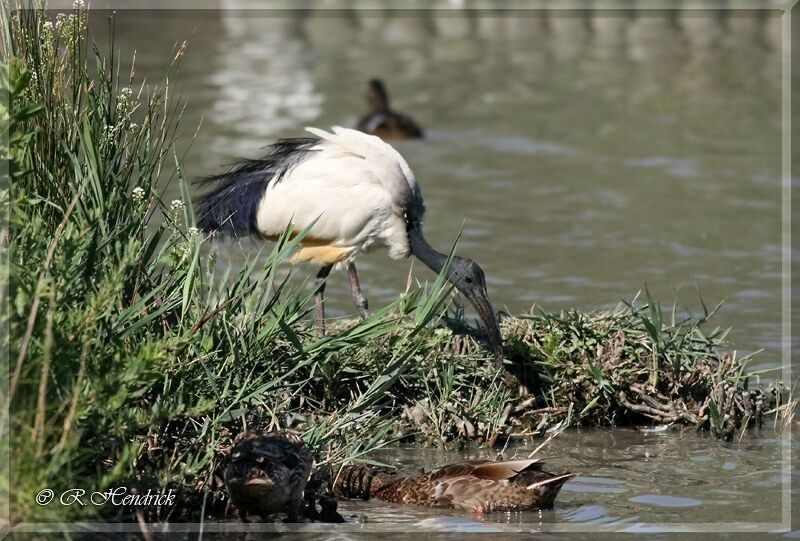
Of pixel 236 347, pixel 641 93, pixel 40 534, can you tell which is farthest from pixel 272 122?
pixel 40 534

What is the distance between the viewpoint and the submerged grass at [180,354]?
185 inches

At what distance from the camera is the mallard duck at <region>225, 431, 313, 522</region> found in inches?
198

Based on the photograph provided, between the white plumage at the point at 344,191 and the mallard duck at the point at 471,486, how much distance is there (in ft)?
7.92

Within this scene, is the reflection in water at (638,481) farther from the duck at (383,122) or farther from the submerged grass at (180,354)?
the duck at (383,122)

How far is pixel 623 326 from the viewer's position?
7090mm

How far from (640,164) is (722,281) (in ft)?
14.8

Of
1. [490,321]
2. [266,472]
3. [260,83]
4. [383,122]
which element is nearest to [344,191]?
[490,321]

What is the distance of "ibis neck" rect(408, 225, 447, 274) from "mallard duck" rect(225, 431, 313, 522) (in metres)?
2.79

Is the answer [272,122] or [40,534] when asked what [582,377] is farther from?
[272,122]

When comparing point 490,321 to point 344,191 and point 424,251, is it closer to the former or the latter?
point 424,251

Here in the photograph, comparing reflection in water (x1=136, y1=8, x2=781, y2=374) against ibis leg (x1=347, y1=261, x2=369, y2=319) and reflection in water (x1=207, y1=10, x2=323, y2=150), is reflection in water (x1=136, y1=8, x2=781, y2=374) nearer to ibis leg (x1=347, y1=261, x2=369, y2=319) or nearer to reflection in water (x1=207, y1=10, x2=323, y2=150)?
reflection in water (x1=207, y1=10, x2=323, y2=150)

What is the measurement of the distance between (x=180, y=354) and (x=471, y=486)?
4.52 feet

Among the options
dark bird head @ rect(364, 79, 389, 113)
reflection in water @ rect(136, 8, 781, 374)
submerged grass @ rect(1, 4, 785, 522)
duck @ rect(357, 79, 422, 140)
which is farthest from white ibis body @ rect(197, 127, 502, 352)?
Answer: dark bird head @ rect(364, 79, 389, 113)

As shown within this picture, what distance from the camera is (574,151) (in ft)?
50.1
